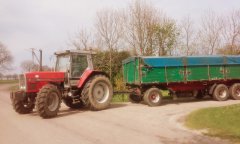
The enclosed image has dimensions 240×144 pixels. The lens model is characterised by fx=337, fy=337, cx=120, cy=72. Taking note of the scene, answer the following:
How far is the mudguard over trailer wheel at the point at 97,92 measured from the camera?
1473 cm

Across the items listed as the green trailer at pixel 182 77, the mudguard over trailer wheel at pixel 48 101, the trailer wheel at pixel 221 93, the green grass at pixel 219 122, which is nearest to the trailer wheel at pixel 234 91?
the green trailer at pixel 182 77

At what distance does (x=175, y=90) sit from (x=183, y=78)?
757mm

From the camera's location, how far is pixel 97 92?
15.4 m

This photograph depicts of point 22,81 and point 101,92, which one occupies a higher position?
point 22,81

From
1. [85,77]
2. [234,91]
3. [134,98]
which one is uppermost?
[85,77]

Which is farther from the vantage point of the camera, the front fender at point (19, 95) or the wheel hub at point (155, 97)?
the wheel hub at point (155, 97)

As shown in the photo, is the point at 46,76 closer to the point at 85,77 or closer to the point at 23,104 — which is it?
the point at 23,104

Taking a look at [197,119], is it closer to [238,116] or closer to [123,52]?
[238,116]

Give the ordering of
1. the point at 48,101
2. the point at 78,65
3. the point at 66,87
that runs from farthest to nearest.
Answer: the point at 78,65 < the point at 66,87 < the point at 48,101

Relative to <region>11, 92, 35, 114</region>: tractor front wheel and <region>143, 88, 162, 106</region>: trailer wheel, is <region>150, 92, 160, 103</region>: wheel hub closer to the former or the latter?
<region>143, 88, 162, 106</region>: trailer wheel

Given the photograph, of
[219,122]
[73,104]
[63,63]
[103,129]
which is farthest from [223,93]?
[103,129]

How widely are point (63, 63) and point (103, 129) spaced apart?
18.8 feet

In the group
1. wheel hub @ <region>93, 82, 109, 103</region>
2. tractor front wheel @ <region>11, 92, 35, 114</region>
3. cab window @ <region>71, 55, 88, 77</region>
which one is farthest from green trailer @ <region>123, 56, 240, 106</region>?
Result: tractor front wheel @ <region>11, 92, 35, 114</region>

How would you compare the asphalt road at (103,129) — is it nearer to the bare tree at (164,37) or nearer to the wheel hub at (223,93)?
the wheel hub at (223,93)
